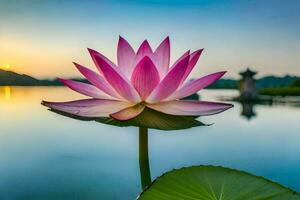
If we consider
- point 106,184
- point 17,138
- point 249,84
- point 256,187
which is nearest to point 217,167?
point 256,187

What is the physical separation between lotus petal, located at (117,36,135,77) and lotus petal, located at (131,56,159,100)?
4cm

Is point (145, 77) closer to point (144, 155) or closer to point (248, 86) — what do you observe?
point (144, 155)

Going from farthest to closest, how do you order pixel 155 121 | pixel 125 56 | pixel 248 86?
pixel 248 86 < pixel 125 56 < pixel 155 121

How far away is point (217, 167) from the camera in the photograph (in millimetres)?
649

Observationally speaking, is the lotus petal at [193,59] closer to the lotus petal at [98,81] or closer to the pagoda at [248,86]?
the lotus petal at [98,81]

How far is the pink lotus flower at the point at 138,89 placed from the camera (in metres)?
0.49

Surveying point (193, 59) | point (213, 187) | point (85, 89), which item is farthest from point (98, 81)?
point (213, 187)

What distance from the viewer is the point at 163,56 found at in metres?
0.59

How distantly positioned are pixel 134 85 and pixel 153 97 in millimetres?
30

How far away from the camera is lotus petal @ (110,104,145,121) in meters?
0.46

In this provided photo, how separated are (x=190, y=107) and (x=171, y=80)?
0.04 metres

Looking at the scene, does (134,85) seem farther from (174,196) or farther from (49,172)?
(49,172)

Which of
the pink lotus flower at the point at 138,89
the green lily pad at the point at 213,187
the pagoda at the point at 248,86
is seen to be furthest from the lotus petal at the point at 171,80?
the pagoda at the point at 248,86

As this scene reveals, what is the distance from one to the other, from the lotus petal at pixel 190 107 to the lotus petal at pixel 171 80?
0.6 inches
